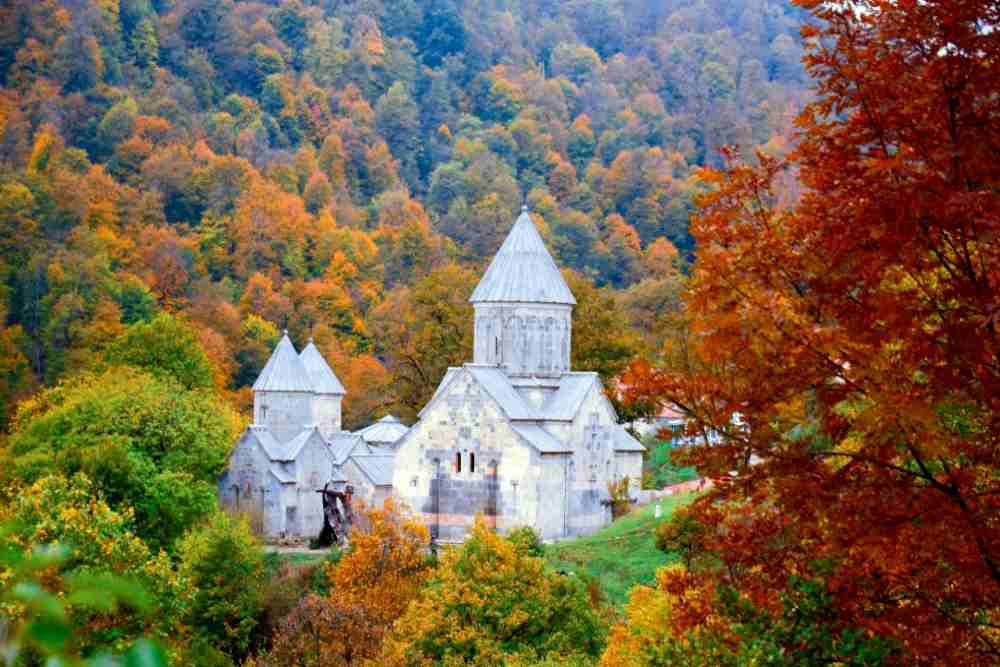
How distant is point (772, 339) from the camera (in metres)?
7.70

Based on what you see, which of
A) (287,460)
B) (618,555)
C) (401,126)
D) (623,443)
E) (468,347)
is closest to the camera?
(618,555)

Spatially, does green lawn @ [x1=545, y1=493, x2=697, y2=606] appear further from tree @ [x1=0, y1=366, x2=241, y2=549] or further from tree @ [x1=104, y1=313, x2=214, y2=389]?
tree @ [x1=104, y1=313, x2=214, y2=389]

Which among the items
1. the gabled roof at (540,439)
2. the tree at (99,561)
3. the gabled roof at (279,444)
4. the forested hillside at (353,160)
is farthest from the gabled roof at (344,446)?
the tree at (99,561)

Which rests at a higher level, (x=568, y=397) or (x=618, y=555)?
(x=568, y=397)

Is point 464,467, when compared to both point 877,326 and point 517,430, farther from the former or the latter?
point 877,326

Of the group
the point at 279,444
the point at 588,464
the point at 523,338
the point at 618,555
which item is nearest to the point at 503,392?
the point at 523,338

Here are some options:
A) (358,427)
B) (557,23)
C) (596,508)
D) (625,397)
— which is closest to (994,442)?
(625,397)

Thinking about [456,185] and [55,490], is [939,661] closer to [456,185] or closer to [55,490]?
[55,490]

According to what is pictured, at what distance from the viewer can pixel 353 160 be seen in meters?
112

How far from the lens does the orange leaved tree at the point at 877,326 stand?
738 centimetres

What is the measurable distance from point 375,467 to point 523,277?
692 centimetres

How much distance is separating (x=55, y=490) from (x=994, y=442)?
54.5ft

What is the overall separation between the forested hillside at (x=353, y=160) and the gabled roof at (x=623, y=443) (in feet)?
21.3

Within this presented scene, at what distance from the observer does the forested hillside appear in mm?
65562
